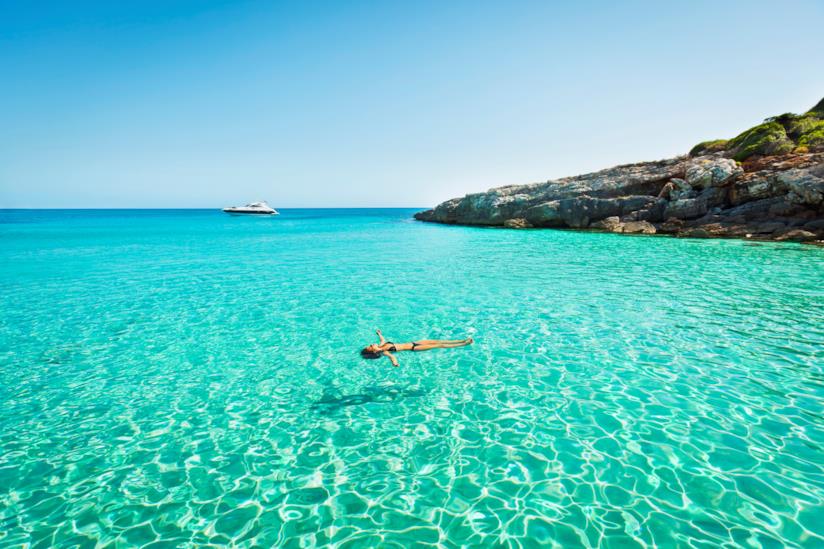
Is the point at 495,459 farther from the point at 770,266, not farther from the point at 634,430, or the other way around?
the point at 770,266

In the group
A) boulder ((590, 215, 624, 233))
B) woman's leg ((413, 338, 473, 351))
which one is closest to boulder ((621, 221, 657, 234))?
boulder ((590, 215, 624, 233))

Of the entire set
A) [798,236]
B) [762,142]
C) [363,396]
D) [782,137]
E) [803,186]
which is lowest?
[363,396]

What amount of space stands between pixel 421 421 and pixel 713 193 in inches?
1491

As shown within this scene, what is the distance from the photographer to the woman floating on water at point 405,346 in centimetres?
879

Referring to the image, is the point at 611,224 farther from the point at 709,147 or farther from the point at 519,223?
the point at 709,147

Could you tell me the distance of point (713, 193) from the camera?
108 feet

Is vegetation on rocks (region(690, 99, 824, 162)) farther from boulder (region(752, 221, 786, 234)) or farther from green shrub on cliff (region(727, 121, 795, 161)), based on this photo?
boulder (region(752, 221, 786, 234))

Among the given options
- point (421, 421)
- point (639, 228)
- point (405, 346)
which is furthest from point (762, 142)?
point (421, 421)

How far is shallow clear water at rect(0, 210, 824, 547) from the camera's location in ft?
14.5

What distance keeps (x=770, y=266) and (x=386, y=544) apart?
872 inches

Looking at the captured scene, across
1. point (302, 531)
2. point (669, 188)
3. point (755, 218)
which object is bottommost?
point (302, 531)

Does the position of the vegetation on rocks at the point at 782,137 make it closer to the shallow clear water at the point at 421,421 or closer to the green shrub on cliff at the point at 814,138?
the green shrub on cliff at the point at 814,138

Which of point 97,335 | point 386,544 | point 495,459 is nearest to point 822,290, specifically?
point 495,459

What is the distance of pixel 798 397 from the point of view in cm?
664
